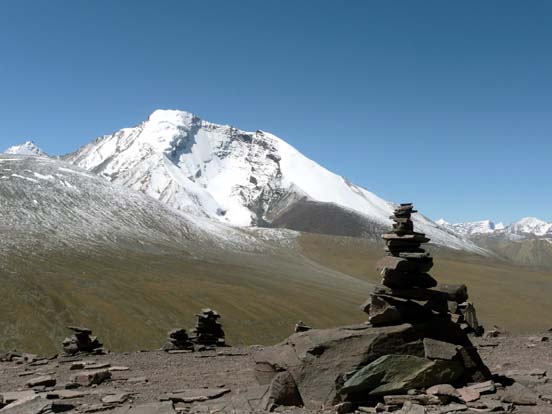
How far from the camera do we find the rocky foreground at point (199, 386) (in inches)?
735

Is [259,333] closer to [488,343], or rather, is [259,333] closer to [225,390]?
[488,343]

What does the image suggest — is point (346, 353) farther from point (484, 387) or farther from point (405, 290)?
point (484, 387)

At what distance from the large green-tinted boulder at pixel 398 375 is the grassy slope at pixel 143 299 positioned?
63075 millimetres

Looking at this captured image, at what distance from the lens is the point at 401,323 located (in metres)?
22.4

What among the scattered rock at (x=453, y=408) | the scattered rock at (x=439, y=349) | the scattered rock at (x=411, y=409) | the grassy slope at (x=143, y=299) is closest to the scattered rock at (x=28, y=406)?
the scattered rock at (x=411, y=409)

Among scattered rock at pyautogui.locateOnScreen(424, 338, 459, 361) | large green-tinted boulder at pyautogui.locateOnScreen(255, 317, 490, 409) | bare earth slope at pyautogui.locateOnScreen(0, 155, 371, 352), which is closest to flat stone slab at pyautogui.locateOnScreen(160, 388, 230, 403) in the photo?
large green-tinted boulder at pyautogui.locateOnScreen(255, 317, 490, 409)

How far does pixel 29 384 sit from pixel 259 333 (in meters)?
69.2

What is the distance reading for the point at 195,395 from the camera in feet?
73.5

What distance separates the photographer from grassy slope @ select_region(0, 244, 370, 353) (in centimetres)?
8231

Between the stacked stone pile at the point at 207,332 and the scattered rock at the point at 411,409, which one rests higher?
the scattered rock at the point at 411,409

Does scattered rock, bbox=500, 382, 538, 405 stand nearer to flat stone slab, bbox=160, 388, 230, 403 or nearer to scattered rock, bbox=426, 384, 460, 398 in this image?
scattered rock, bbox=426, 384, 460, 398

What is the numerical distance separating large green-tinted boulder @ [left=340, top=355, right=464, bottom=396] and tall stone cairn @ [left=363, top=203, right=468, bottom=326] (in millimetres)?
2488

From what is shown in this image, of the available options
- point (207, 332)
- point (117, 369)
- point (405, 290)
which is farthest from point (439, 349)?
point (207, 332)

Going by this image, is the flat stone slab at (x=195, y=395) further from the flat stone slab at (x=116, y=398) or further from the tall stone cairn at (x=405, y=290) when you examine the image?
the tall stone cairn at (x=405, y=290)
